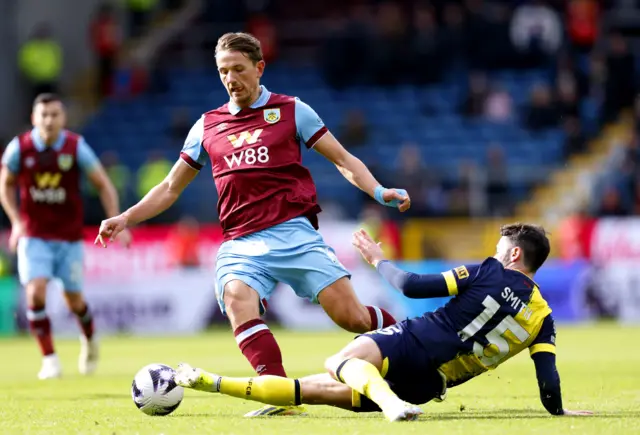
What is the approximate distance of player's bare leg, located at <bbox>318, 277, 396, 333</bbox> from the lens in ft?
25.7

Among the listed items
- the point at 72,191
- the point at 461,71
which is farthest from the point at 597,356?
the point at 461,71

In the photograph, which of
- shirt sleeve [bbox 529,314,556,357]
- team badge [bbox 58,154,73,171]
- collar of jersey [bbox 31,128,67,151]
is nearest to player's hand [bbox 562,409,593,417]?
shirt sleeve [bbox 529,314,556,357]

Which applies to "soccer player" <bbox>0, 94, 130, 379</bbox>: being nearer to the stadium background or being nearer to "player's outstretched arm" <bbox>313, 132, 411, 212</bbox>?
"player's outstretched arm" <bbox>313, 132, 411, 212</bbox>

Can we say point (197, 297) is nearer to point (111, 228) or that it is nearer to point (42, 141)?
point (42, 141)

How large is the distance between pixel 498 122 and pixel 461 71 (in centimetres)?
172

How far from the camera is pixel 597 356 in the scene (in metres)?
13.8

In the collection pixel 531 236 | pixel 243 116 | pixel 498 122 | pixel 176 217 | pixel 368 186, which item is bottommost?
pixel 531 236

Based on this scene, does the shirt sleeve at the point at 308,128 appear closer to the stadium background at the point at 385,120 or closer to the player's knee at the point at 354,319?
the player's knee at the point at 354,319

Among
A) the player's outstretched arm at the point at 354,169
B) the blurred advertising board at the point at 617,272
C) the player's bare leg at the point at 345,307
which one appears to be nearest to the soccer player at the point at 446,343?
the player's outstretched arm at the point at 354,169

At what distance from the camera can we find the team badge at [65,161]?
1221cm

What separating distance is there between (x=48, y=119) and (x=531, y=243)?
6.29 metres

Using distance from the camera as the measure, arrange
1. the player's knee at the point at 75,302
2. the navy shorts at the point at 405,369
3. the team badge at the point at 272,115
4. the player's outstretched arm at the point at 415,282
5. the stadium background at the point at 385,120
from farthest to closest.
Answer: the stadium background at the point at 385,120 → the player's knee at the point at 75,302 → the team badge at the point at 272,115 → the navy shorts at the point at 405,369 → the player's outstretched arm at the point at 415,282

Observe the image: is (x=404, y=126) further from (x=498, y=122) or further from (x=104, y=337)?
(x=104, y=337)

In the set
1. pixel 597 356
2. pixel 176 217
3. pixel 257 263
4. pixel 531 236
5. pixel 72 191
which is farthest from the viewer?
pixel 176 217
